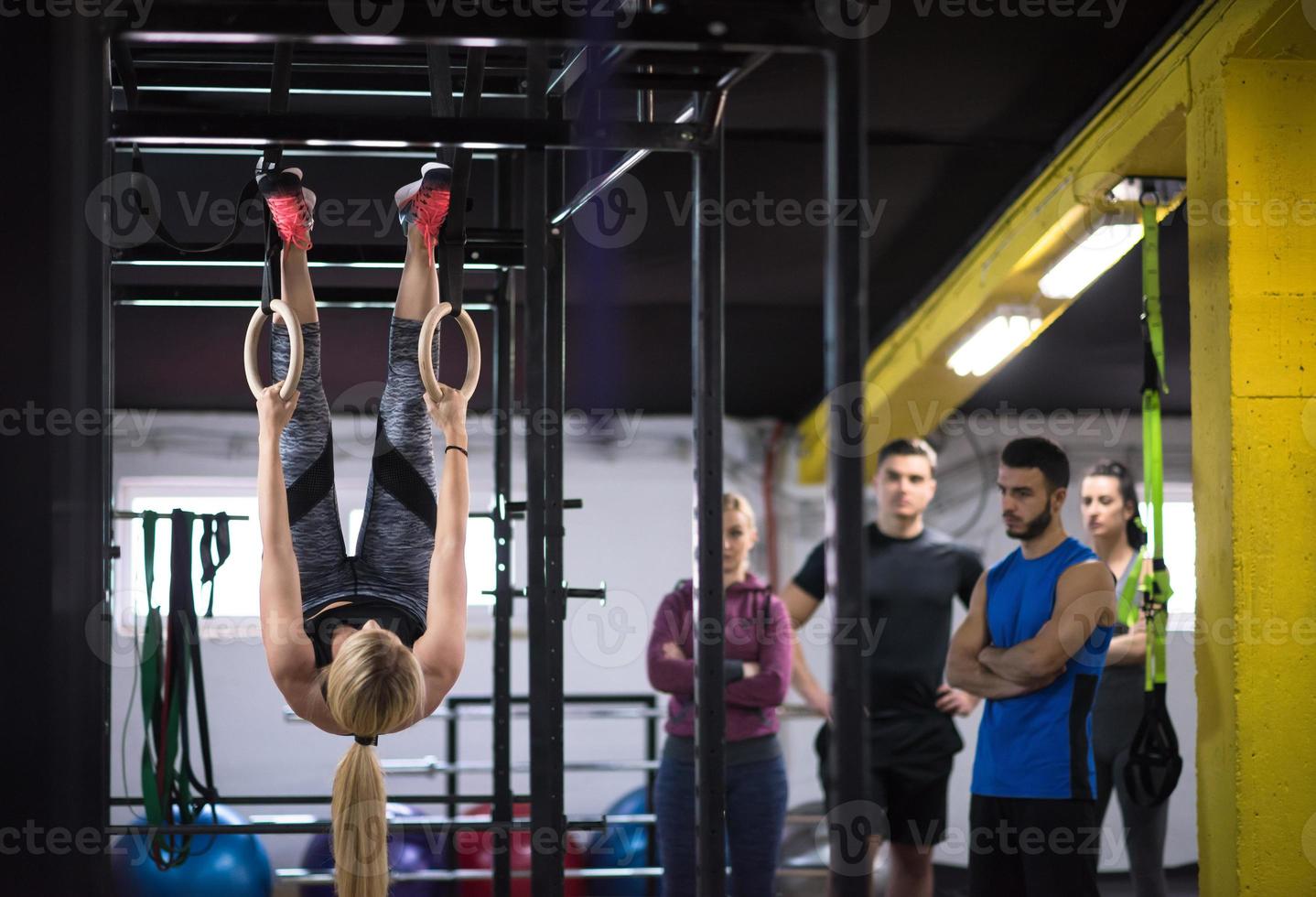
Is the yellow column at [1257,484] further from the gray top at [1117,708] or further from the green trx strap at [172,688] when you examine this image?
the green trx strap at [172,688]

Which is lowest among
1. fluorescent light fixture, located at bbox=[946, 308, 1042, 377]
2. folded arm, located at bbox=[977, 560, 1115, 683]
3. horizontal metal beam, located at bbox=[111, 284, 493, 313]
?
folded arm, located at bbox=[977, 560, 1115, 683]

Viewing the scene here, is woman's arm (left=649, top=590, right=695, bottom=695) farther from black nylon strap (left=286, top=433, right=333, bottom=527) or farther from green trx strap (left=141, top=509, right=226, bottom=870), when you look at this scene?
black nylon strap (left=286, top=433, right=333, bottom=527)

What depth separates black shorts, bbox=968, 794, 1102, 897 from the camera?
2.68 metres

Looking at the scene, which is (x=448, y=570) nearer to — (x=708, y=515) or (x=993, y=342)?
(x=708, y=515)

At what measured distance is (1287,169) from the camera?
2684mm

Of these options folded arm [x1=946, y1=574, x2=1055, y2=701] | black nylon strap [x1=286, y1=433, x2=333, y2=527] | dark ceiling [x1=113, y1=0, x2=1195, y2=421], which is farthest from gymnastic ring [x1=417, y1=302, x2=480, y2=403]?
folded arm [x1=946, y1=574, x2=1055, y2=701]

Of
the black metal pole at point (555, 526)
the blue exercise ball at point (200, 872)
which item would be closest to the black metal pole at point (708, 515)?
the black metal pole at point (555, 526)

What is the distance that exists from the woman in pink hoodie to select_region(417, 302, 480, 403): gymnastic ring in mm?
1200

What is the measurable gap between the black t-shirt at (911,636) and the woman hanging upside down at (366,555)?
1.47 meters

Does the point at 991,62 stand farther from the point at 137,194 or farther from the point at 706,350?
the point at 137,194

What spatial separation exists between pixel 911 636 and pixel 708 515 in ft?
4.89

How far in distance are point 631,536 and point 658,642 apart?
372cm

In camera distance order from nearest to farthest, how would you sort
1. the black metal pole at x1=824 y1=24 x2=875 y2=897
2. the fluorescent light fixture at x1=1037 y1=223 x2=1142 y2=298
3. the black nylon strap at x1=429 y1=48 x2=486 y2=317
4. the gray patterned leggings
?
the black metal pole at x1=824 y1=24 x2=875 y2=897 → the black nylon strap at x1=429 y1=48 x2=486 y2=317 → the gray patterned leggings → the fluorescent light fixture at x1=1037 y1=223 x2=1142 y2=298

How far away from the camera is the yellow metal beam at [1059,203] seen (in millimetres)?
2754
